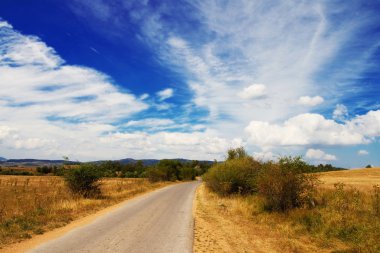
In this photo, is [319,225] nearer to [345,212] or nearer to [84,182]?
[345,212]

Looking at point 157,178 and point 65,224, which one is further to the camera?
point 157,178

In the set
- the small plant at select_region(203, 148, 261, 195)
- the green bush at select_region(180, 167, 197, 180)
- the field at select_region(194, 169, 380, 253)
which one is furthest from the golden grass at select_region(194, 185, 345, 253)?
the green bush at select_region(180, 167, 197, 180)

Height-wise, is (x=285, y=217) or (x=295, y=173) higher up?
(x=295, y=173)

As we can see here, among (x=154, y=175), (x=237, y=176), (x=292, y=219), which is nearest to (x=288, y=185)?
(x=292, y=219)

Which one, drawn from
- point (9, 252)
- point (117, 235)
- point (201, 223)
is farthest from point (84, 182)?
point (9, 252)

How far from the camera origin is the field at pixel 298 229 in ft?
36.0

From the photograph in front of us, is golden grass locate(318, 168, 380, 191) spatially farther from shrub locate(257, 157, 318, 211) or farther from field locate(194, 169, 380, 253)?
field locate(194, 169, 380, 253)

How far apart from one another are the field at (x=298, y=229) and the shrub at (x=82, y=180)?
10.2 m

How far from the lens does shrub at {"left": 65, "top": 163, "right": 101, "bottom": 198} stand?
81.5ft

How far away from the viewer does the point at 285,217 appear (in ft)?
53.2

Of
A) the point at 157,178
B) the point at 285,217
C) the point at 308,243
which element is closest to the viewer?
the point at 308,243

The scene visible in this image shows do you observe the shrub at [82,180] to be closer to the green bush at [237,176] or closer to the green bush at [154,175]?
the green bush at [237,176]

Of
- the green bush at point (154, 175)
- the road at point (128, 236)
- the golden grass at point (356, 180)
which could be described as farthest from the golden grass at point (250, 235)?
the green bush at point (154, 175)

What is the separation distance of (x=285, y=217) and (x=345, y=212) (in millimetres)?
2636
